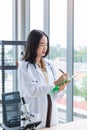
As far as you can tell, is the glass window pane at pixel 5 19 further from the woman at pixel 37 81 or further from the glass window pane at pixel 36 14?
the woman at pixel 37 81

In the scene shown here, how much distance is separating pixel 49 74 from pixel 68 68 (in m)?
1.10

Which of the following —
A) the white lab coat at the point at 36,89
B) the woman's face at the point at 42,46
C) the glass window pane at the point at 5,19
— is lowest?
the white lab coat at the point at 36,89

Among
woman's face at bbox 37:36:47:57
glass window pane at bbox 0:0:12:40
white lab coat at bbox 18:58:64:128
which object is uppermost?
glass window pane at bbox 0:0:12:40

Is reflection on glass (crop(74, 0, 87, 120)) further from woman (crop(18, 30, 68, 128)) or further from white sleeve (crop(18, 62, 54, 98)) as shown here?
white sleeve (crop(18, 62, 54, 98))

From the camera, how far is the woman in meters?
2.23

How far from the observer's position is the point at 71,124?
215 cm

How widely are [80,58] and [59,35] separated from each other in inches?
20.4

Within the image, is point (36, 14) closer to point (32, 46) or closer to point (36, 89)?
point (32, 46)

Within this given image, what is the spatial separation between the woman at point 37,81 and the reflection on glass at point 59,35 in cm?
112

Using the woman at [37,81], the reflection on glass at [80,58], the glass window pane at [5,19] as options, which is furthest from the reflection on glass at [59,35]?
the woman at [37,81]

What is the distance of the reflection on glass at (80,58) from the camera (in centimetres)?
328

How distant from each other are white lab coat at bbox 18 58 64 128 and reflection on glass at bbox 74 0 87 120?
42.0 inches

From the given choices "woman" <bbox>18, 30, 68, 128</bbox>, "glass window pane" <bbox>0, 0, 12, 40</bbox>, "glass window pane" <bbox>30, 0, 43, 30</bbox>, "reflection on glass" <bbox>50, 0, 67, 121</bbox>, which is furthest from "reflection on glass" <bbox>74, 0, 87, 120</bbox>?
"glass window pane" <bbox>0, 0, 12, 40</bbox>

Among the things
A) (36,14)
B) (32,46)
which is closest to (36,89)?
(32,46)
